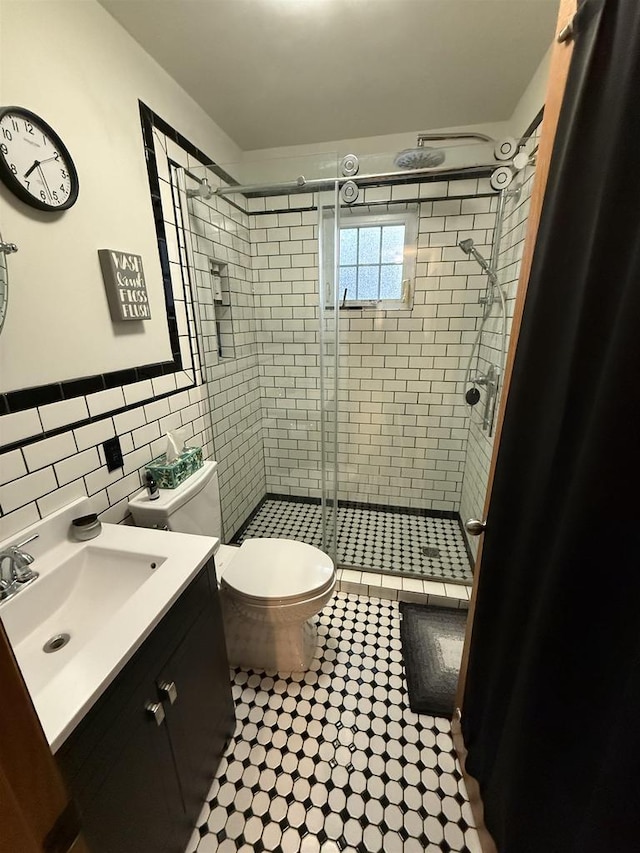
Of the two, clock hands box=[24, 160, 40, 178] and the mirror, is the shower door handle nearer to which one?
the mirror

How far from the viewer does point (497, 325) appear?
1.93 m

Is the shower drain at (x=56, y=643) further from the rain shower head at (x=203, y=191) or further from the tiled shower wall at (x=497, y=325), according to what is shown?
the rain shower head at (x=203, y=191)

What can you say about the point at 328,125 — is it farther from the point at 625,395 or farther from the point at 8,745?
the point at 8,745

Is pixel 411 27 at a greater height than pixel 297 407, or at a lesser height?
greater

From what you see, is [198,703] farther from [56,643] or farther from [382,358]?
[382,358]

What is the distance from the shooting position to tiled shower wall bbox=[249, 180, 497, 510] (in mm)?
2133

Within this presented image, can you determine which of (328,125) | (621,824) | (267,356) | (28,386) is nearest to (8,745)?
(621,824)

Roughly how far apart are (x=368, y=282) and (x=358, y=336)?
0.37 metres

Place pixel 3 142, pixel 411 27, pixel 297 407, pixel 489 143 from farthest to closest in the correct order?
pixel 297 407
pixel 489 143
pixel 411 27
pixel 3 142

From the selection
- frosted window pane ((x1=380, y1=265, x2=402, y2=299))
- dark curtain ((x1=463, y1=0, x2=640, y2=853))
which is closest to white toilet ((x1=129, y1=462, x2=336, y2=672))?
dark curtain ((x1=463, y1=0, x2=640, y2=853))

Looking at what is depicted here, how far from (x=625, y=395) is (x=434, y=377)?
1925 millimetres

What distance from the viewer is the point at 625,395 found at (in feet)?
1.74

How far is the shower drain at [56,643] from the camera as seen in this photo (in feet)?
2.83

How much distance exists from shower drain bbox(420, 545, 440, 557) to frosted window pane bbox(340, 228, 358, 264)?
6.61 ft
